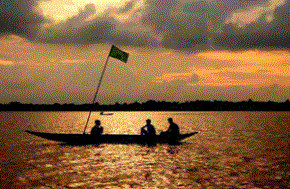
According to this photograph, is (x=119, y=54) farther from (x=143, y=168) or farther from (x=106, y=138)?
(x=143, y=168)

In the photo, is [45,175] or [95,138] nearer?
[45,175]

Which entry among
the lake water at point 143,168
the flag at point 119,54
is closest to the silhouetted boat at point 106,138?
the lake water at point 143,168

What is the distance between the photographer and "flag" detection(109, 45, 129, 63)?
2715 centimetres

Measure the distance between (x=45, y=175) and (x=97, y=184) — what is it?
394 centimetres

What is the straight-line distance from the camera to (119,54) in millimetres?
27234

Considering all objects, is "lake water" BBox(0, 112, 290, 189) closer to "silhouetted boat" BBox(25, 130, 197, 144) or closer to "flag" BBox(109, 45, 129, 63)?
"silhouetted boat" BBox(25, 130, 197, 144)

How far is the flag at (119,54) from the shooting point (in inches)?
1069

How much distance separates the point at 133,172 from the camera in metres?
17.6

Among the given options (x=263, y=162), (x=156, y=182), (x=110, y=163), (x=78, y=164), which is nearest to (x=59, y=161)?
(x=78, y=164)

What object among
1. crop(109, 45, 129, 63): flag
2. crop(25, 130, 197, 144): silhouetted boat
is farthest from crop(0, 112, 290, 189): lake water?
crop(109, 45, 129, 63): flag

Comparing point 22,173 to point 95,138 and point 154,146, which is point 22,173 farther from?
point 154,146

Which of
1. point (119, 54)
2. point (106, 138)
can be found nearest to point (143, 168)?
point (106, 138)

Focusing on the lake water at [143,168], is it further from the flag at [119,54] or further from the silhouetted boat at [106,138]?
the flag at [119,54]

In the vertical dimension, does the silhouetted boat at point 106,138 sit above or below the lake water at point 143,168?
above
